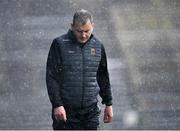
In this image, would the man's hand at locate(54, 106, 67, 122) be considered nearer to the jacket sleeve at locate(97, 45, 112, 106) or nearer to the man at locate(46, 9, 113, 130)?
the man at locate(46, 9, 113, 130)

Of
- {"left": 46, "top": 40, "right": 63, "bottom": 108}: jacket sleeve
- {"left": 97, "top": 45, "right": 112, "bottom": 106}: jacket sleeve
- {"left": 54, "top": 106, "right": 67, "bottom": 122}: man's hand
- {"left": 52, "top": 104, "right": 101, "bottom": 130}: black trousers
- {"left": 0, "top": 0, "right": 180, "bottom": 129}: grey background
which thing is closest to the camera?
{"left": 54, "top": 106, "right": 67, "bottom": 122}: man's hand

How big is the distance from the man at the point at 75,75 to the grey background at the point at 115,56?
239cm

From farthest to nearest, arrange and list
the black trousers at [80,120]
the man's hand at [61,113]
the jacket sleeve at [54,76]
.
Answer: the black trousers at [80,120]
the jacket sleeve at [54,76]
the man's hand at [61,113]

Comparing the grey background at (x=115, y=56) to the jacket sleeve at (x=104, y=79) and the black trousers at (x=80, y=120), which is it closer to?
the jacket sleeve at (x=104, y=79)

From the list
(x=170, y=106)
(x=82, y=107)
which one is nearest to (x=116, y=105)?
(x=170, y=106)

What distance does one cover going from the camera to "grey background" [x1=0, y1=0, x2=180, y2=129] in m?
8.06

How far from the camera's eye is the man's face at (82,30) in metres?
5.53

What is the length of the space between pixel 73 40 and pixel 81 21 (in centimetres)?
25

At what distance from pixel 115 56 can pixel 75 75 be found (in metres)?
2.58

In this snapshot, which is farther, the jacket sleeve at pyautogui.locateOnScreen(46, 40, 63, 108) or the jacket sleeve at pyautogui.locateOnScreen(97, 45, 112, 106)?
the jacket sleeve at pyautogui.locateOnScreen(97, 45, 112, 106)

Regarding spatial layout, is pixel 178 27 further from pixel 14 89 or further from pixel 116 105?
pixel 14 89

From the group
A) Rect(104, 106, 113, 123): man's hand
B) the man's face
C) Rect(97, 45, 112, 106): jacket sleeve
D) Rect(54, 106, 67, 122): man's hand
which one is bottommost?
Rect(104, 106, 113, 123): man's hand

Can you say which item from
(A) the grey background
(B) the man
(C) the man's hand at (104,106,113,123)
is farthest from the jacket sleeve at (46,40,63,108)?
(A) the grey background

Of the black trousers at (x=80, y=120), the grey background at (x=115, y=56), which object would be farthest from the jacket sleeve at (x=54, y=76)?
the grey background at (x=115, y=56)
